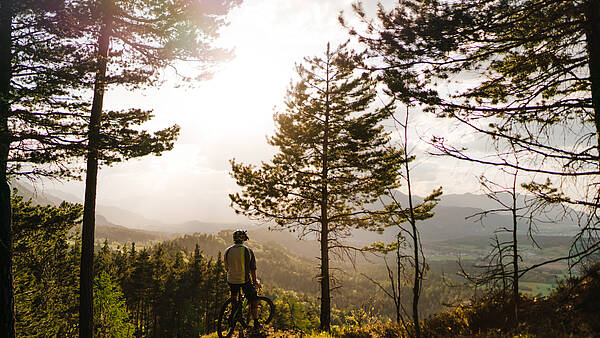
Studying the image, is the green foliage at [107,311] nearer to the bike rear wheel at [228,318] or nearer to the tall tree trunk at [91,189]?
the tall tree trunk at [91,189]

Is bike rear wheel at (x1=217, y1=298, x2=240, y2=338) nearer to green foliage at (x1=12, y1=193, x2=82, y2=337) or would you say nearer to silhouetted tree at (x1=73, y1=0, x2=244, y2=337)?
silhouetted tree at (x1=73, y1=0, x2=244, y2=337)

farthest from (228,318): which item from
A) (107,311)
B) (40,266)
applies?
(107,311)

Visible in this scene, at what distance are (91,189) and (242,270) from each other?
5.99 metres

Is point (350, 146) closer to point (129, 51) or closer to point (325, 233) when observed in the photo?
point (325, 233)

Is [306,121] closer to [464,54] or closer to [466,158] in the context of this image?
[464,54]

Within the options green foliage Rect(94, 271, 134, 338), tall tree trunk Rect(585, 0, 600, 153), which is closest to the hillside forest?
tall tree trunk Rect(585, 0, 600, 153)

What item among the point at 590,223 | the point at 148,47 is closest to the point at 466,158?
the point at 590,223

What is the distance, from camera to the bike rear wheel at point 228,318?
6.71 m

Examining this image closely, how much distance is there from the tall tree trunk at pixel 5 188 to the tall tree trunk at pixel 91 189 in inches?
63.4

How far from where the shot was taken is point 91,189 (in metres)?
8.63

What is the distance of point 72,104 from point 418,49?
1024cm

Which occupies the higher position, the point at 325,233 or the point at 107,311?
the point at 325,233

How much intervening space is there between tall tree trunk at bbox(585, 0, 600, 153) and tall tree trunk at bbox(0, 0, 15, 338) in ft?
40.0

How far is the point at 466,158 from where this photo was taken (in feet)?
14.1
